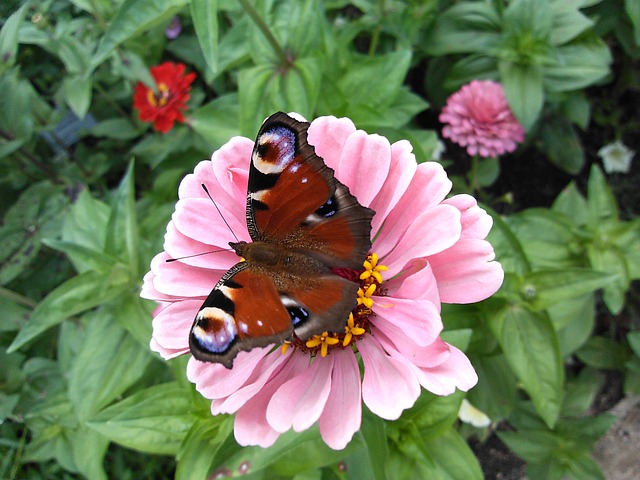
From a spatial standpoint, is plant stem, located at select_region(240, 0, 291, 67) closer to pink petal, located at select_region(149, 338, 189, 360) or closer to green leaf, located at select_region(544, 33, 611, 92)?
pink petal, located at select_region(149, 338, 189, 360)

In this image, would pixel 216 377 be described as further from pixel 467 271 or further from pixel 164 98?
→ pixel 164 98

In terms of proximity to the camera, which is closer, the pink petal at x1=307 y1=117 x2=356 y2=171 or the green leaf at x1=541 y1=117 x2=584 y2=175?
the pink petal at x1=307 y1=117 x2=356 y2=171

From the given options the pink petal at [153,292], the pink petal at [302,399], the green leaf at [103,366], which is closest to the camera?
the pink petal at [302,399]

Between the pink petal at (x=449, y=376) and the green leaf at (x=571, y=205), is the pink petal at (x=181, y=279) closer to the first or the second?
the pink petal at (x=449, y=376)

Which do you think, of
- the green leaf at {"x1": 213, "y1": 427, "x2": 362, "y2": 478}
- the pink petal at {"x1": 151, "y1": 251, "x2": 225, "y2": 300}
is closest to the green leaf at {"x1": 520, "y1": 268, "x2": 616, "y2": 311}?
the green leaf at {"x1": 213, "y1": 427, "x2": 362, "y2": 478}

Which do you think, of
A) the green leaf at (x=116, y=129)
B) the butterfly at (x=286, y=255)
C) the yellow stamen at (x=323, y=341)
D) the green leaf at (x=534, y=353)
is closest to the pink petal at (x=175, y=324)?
the butterfly at (x=286, y=255)
